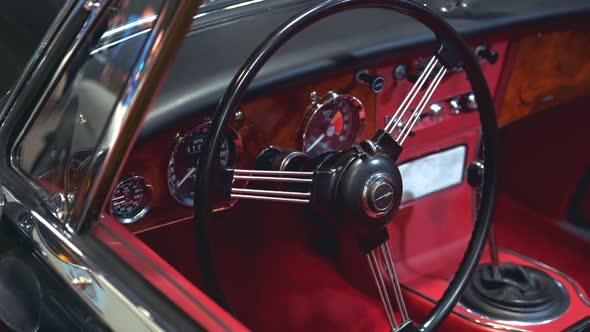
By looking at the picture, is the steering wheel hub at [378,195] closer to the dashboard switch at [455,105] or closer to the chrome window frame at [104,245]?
the chrome window frame at [104,245]

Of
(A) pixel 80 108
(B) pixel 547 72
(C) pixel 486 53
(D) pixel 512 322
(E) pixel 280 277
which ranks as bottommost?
(D) pixel 512 322

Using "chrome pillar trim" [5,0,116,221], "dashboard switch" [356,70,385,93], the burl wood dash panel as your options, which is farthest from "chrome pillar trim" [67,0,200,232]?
the burl wood dash panel

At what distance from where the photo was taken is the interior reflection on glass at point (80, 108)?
95 cm

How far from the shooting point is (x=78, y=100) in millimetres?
1049

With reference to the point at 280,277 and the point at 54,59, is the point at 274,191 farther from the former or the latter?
the point at 280,277

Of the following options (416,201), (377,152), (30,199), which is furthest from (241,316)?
(30,199)

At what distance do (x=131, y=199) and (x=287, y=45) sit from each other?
44 cm

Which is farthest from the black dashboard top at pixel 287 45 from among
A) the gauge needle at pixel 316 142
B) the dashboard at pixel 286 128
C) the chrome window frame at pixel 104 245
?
the chrome window frame at pixel 104 245

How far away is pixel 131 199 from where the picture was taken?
1.29 metres

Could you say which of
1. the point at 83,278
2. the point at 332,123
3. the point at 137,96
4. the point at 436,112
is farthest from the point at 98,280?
the point at 436,112

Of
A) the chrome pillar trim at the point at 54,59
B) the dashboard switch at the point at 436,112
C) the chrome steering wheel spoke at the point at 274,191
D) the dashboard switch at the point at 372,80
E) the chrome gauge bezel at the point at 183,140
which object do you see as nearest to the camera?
the chrome pillar trim at the point at 54,59

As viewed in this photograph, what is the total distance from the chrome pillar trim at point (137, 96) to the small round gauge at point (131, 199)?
348 millimetres

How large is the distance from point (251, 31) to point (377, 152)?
40 centimetres

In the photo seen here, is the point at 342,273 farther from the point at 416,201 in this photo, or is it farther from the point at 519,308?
the point at 519,308
